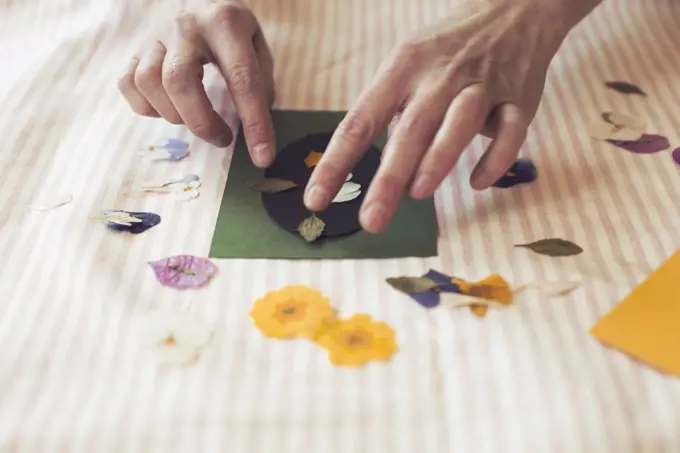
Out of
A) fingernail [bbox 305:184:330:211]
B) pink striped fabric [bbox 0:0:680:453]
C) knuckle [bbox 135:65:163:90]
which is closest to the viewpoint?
pink striped fabric [bbox 0:0:680:453]

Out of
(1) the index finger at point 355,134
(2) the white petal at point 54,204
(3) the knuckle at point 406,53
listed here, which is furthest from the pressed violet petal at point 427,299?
(2) the white petal at point 54,204

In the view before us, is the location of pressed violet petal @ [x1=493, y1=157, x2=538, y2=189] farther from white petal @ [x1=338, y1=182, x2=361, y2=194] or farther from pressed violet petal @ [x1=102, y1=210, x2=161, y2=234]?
pressed violet petal @ [x1=102, y1=210, x2=161, y2=234]

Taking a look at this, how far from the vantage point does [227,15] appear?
64cm

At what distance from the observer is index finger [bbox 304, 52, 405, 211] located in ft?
1.70

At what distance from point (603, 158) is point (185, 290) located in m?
0.39

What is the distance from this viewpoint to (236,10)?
0.65 metres

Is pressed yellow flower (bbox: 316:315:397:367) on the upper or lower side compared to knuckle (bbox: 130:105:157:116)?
lower

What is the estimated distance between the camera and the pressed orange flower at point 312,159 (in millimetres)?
611

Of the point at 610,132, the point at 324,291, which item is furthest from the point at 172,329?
the point at 610,132

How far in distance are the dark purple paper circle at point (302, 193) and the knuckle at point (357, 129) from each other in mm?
58

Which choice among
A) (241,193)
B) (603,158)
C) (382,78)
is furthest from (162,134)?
(603,158)

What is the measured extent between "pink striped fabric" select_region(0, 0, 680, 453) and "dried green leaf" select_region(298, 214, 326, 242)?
0.03 metres

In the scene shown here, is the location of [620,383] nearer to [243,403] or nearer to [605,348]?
[605,348]

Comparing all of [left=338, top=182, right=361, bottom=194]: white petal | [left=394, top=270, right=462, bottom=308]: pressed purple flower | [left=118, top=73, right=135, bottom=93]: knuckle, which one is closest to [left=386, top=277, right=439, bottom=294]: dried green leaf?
[left=394, top=270, right=462, bottom=308]: pressed purple flower
